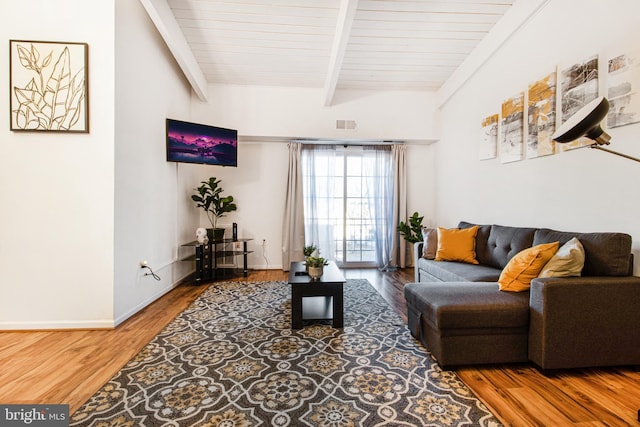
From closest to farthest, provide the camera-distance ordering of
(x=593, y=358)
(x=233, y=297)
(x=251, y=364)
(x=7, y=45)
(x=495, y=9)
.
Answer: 1. (x=593, y=358)
2. (x=251, y=364)
3. (x=7, y=45)
4. (x=495, y=9)
5. (x=233, y=297)

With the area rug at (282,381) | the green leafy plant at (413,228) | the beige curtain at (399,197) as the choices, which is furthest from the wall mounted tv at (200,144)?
the green leafy plant at (413,228)

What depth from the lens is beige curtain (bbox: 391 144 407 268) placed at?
16.9 feet

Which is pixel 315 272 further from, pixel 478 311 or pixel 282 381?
pixel 478 311

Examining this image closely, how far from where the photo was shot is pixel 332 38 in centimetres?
359

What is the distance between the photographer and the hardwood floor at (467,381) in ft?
4.94

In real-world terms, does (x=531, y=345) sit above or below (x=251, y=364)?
above

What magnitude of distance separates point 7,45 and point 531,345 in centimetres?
477

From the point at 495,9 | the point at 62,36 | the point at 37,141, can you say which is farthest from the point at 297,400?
the point at 495,9

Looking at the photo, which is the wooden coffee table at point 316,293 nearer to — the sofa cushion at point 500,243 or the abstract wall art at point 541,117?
the sofa cushion at point 500,243

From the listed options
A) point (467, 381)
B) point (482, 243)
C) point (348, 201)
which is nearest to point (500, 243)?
point (482, 243)

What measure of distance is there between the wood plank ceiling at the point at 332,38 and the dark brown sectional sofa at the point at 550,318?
2.68 m

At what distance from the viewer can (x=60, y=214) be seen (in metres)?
2.55

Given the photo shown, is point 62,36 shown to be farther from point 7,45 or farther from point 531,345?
point 531,345

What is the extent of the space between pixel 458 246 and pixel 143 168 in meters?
3.68
